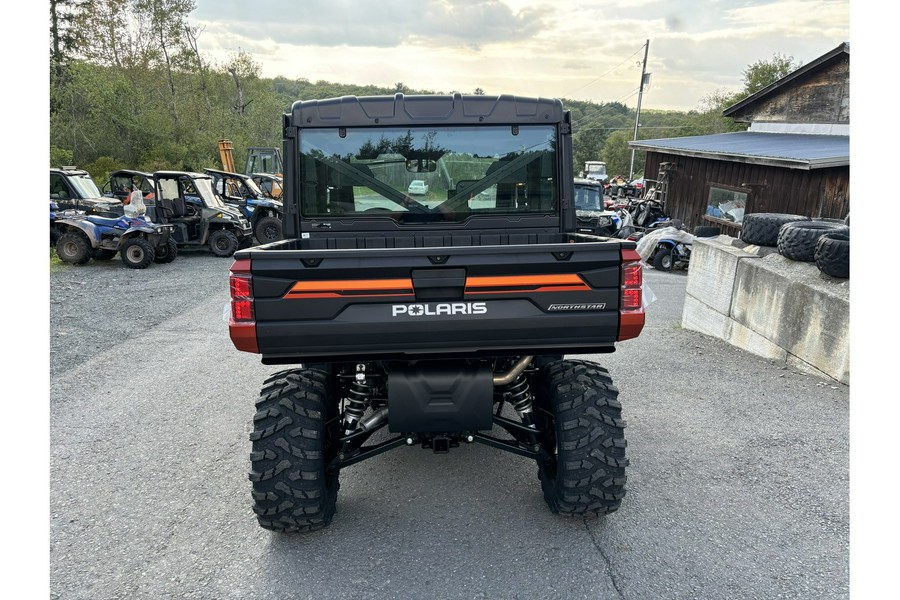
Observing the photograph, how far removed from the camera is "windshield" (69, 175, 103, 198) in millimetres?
13211

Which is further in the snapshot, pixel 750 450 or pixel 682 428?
pixel 682 428

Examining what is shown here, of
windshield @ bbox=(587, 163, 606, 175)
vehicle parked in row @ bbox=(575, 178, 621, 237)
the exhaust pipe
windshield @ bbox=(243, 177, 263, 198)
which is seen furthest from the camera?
windshield @ bbox=(587, 163, 606, 175)

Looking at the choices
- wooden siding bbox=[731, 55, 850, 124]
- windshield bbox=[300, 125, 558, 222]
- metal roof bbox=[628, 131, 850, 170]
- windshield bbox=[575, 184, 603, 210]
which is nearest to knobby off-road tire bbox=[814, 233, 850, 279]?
windshield bbox=[300, 125, 558, 222]

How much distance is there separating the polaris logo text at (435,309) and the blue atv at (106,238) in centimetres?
1149

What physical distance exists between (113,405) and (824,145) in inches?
664

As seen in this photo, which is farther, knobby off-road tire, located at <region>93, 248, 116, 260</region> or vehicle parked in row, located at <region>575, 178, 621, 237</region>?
vehicle parked in row, located at <region>575, 178, 621, 237</region>

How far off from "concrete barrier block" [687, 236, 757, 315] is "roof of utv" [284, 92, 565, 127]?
→ 419cm

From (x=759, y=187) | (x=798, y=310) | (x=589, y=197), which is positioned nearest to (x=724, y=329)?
(x=798, y=310)

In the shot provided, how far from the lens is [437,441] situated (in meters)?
3.32

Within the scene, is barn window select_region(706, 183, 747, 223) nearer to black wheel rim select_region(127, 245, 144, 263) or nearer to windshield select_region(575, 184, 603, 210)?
windshield select_region(575, 184, 603, 210)

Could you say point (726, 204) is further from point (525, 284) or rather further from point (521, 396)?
point (525, 284)

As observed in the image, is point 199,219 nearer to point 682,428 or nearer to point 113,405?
point 113,405

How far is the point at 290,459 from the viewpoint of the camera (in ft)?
10.0

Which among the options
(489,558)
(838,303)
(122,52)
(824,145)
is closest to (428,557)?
(489,558)
